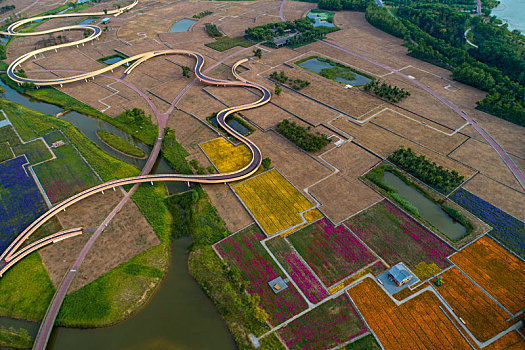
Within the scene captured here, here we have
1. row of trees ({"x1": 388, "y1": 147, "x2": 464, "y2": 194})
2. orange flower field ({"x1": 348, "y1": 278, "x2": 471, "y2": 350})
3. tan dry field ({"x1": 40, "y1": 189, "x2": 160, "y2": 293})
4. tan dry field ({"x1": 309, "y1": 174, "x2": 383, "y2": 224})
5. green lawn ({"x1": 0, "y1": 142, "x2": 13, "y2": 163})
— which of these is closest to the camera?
orange flower field ({"x1": 348, "y1": 278, "x2": 471, "y2": 350})

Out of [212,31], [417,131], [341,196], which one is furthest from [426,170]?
[212,31]

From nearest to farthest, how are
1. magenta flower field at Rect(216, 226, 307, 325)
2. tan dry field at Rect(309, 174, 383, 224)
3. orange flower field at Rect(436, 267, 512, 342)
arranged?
1. orange flower field at Rect(436, 267, 512, 342)
2. magenta flower field at Rect(216, 226, 307, 325)
3. tan dry field at Rect(309, 174, 383, 224)

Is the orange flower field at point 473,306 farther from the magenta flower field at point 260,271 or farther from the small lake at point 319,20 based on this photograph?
the small lake at point 319,20

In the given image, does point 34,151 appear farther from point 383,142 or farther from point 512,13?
point 512,13

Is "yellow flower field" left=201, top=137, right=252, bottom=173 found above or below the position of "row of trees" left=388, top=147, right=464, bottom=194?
above

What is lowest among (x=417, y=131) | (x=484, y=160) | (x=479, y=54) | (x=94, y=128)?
(x=484, y=160)

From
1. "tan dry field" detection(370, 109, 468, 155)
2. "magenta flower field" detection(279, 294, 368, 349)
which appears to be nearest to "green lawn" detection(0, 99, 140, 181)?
"magenta flower field" detection(279, 294, 368, 349)

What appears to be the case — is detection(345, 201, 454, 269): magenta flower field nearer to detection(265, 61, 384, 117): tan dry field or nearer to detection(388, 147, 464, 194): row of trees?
detection(388, 147, 464, 194): row of trees
